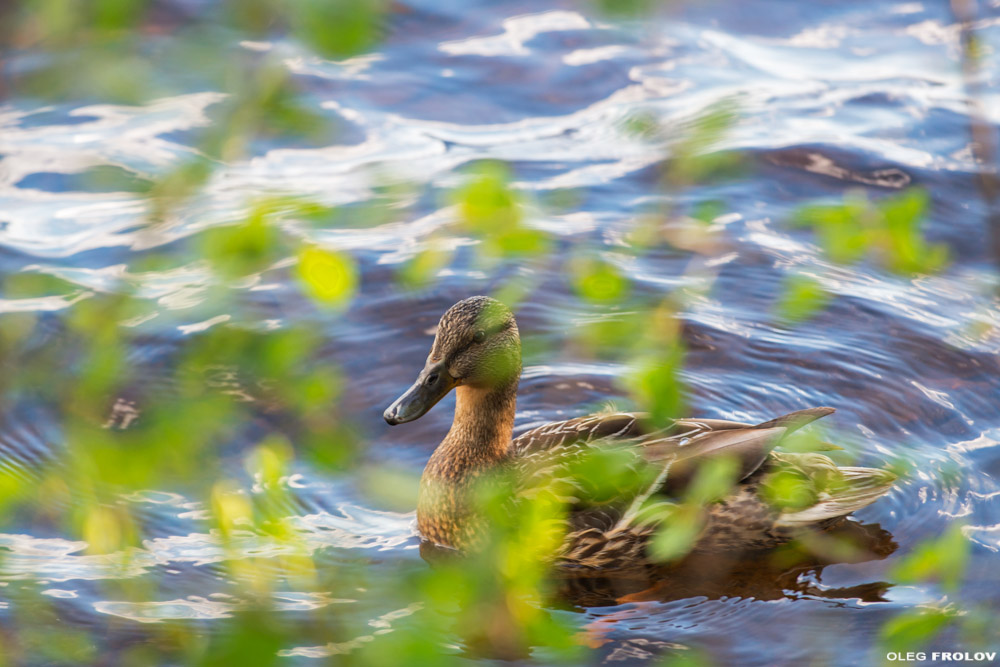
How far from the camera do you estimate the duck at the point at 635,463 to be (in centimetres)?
531

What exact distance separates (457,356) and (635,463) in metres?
0.98

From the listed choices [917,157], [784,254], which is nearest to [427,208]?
[784,254]

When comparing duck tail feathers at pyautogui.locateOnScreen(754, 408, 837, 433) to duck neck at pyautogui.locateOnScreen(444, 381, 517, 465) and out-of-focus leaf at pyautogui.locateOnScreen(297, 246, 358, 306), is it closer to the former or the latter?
duck neck at pyautogui.locateOnScreen(444, 381, 517, 465)

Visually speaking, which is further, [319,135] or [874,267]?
[874,267]

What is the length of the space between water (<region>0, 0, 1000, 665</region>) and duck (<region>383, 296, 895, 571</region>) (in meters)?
0.25

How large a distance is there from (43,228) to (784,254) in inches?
208

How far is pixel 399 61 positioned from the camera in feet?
35.4

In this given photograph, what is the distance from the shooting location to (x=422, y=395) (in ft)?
17.7

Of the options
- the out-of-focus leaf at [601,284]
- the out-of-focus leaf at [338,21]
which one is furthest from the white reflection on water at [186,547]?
the out-of-focus leaf at [338,21]

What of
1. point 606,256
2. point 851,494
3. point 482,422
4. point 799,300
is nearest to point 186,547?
point 482,422

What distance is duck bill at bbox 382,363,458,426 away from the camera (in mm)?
5328

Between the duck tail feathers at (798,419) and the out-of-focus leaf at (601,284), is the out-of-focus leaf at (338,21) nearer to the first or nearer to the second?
the out-of-focus leaf at (601,284)

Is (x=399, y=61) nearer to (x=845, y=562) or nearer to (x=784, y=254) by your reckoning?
(x=784, y=254)

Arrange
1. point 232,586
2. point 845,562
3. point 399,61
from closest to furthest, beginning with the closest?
point 232,586, point 845,562, point 399,61
